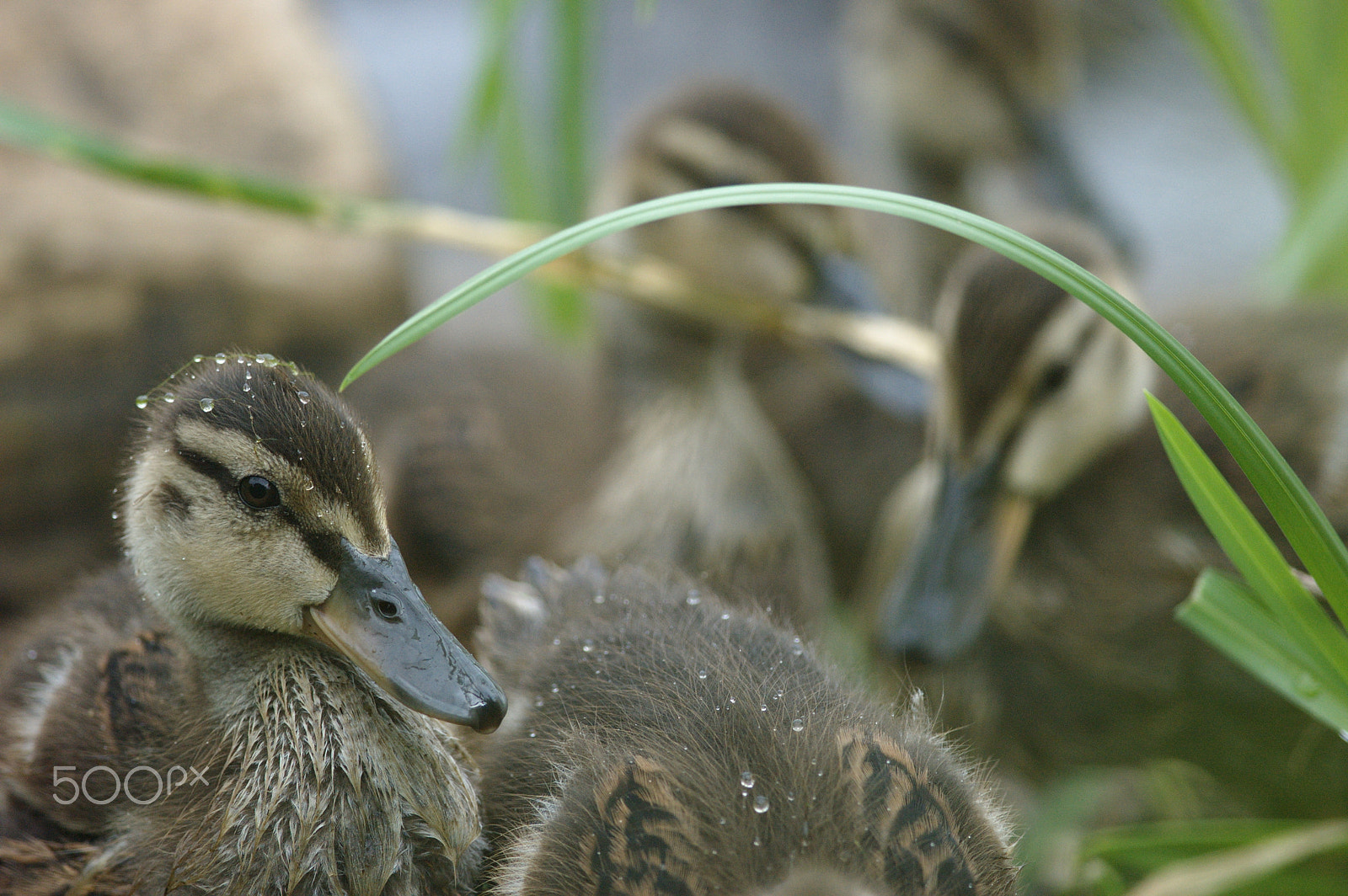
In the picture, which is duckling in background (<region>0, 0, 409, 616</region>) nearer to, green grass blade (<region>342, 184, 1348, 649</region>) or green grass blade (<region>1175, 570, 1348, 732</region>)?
green grass blade (<region>342, 184, 1348, 649</region>)

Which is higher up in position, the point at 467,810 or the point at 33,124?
the point at 33,124

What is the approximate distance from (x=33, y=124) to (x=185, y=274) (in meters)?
0.88

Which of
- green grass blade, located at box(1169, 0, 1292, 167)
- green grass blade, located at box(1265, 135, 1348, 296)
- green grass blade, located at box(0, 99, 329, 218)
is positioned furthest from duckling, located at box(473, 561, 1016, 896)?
green grass blade, located at box(1169, 0, 1292, 167)

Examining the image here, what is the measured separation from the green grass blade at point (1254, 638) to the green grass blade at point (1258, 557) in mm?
44

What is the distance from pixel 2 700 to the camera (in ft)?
5.34

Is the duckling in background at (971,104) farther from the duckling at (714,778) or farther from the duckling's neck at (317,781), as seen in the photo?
the duckling's neck at (317,781)

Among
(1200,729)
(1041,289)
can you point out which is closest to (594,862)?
(1041,289)

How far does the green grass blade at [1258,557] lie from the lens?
3.99 feet

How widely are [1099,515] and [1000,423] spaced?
26 centimetres

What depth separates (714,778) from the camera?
3.93 ft

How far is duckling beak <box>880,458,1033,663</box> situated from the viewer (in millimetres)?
2018

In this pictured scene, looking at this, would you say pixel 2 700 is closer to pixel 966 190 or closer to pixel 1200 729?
pixel 1200 729

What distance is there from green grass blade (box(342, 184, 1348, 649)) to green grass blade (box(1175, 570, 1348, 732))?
4.0 inches

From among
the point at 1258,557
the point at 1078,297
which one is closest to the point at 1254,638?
the point at 1258,557
